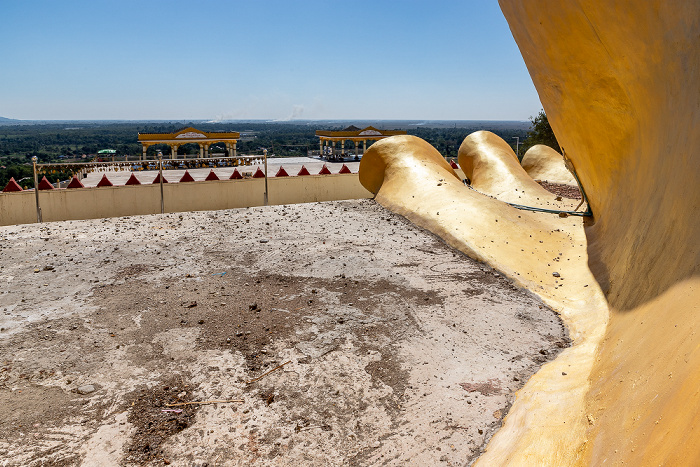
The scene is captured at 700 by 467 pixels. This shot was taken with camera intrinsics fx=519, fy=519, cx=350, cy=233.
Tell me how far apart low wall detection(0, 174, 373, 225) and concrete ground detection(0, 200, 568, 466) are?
10.9 feet

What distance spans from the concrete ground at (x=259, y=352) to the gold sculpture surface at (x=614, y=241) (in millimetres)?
487

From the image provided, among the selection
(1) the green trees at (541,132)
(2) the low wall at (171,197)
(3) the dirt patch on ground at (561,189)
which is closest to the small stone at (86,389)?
(2) the low wall at (171,197)

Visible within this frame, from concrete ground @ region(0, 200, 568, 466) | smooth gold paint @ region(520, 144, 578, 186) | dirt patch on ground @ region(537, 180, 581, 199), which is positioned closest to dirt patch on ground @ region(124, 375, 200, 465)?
concrete ground @ region(0, 200, 568, 466)

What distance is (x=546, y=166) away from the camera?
775 inches

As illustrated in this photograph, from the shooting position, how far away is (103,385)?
483cm

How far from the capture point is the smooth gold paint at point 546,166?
18734 mm

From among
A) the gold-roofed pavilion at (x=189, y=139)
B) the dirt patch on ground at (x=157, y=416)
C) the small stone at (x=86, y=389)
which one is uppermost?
the gold-roofed pavilion at (x=189, y=139)

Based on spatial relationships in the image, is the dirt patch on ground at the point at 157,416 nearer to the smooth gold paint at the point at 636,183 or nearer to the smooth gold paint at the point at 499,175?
the smooth gold paint at the point at 636,183

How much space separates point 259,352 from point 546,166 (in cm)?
1692

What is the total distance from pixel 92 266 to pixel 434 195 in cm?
670

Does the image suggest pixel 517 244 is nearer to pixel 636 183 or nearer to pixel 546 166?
pixel 636 183

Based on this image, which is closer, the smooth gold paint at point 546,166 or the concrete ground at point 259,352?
the concrete ground at point 259,352

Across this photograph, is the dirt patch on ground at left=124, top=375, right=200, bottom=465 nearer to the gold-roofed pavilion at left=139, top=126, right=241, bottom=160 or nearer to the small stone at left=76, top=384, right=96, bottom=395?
the small stone at left=76, top=384, right=96, bottom=395

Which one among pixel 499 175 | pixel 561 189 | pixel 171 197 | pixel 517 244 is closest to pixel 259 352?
pixel 517 244
